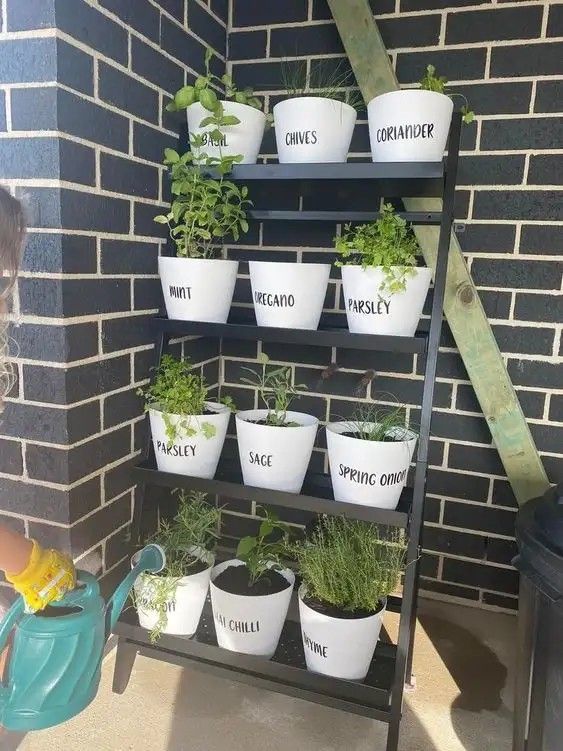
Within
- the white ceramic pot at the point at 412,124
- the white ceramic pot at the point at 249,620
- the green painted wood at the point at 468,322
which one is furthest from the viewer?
the green painted wood at the point at 468,322

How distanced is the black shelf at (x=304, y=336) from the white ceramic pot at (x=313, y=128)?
0.42m

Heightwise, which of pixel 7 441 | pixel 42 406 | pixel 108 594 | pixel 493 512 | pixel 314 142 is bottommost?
pixel 108 594

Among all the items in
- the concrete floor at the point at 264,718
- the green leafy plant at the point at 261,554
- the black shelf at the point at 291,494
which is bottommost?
the concrete floor at the point at 264,718

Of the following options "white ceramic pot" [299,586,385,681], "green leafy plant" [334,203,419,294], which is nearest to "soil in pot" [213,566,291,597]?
"white ceramic pot" [299,586,385,681]

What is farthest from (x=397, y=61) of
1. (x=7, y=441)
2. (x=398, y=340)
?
(x=7, y=441)

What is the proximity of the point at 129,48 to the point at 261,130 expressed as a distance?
37cm

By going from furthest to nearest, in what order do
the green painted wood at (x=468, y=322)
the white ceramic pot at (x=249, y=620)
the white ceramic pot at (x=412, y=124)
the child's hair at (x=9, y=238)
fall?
1. the green painted wood at (x=468, y=322)
2. the white ceramic pot at (x=249, y=620)
3. the white ceramic pot at (x=412, y=124)
4. the child's hair at (x=9, y=238)

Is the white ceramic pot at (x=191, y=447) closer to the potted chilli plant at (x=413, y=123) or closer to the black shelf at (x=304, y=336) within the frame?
the black shelf at (x=304, y=336)

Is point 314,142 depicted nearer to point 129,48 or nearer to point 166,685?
point 129,48

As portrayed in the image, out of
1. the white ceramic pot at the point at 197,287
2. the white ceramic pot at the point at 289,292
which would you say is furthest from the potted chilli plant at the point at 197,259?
the white ceramic pot at the point at 289,292

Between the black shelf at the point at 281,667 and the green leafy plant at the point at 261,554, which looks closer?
the black shelf at the point at 281,667

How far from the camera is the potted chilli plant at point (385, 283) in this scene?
131cm

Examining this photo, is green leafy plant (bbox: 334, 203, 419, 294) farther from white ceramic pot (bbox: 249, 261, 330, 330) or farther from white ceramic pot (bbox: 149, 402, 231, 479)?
white ceramic pot (bbox: 149, 402, 231, 479)

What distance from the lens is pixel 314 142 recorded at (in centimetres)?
140
